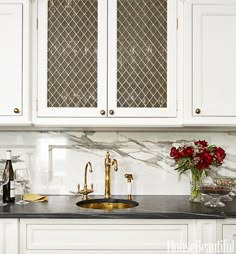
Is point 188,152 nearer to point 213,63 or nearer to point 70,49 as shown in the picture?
point 213,63

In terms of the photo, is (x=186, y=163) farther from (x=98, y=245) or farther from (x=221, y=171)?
(x=98, y=245)

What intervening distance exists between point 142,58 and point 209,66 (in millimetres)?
406

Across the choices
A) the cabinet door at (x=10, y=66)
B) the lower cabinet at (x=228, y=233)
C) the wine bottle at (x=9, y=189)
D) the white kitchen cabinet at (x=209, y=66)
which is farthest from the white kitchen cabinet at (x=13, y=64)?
the lower cabinet at (x=228, y=233)

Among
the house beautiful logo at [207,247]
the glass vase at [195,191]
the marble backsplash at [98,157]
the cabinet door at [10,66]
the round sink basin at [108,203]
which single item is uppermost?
the cabinet door at [10,66]

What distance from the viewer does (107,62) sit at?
2.45m

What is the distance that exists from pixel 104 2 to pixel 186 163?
110cm

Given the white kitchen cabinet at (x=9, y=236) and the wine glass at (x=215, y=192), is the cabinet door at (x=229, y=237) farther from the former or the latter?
the white kitchen cabinet at (x=9, y=236)

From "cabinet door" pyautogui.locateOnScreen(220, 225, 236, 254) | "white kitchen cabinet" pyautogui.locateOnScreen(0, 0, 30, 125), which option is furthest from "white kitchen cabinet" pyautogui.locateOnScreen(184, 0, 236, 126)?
"white kitchen cabinet" pyautogui.locateOnScreen(0, 0, 30, 125)

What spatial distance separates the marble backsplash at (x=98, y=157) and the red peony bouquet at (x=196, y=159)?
27cm

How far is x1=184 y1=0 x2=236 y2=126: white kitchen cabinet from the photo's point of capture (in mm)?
2414

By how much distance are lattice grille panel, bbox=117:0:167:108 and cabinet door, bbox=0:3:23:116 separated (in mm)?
592

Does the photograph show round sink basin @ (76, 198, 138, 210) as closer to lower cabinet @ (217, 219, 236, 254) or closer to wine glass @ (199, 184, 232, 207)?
wine glass @ (199, 184, 232, 207)

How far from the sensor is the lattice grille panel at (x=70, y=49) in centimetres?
246

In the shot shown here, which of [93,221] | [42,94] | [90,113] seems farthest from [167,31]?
[93,221]
